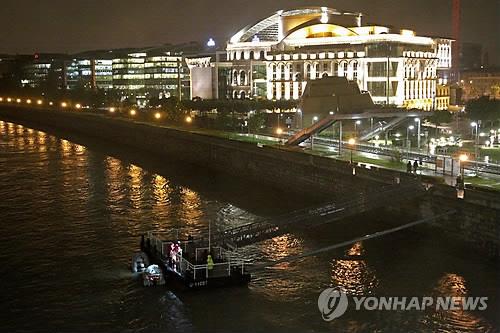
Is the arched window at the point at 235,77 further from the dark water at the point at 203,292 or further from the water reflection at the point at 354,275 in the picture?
the water reflection at the point at 354,275

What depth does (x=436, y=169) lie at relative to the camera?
1973 centimetres

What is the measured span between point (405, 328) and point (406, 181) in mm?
7459

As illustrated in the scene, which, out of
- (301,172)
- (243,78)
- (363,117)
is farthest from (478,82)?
(301,172)

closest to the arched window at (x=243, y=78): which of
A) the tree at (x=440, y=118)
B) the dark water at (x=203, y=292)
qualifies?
the tree at (x=440, y=118)

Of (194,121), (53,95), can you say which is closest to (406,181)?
(194,121)

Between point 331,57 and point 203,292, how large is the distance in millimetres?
42991

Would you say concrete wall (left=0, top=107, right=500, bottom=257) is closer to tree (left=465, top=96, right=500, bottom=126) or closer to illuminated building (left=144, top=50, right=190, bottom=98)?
tree (left=465, top=96, right=500, bottom=126)

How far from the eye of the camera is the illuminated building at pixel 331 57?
51.0 meters

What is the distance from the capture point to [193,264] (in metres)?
13.4

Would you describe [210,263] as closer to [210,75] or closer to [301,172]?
[301,172]

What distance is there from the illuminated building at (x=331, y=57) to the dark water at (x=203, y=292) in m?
28.6

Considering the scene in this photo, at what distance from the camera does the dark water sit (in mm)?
12023

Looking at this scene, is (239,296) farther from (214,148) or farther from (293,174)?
(214,148)

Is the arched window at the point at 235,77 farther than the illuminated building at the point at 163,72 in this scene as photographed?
No
